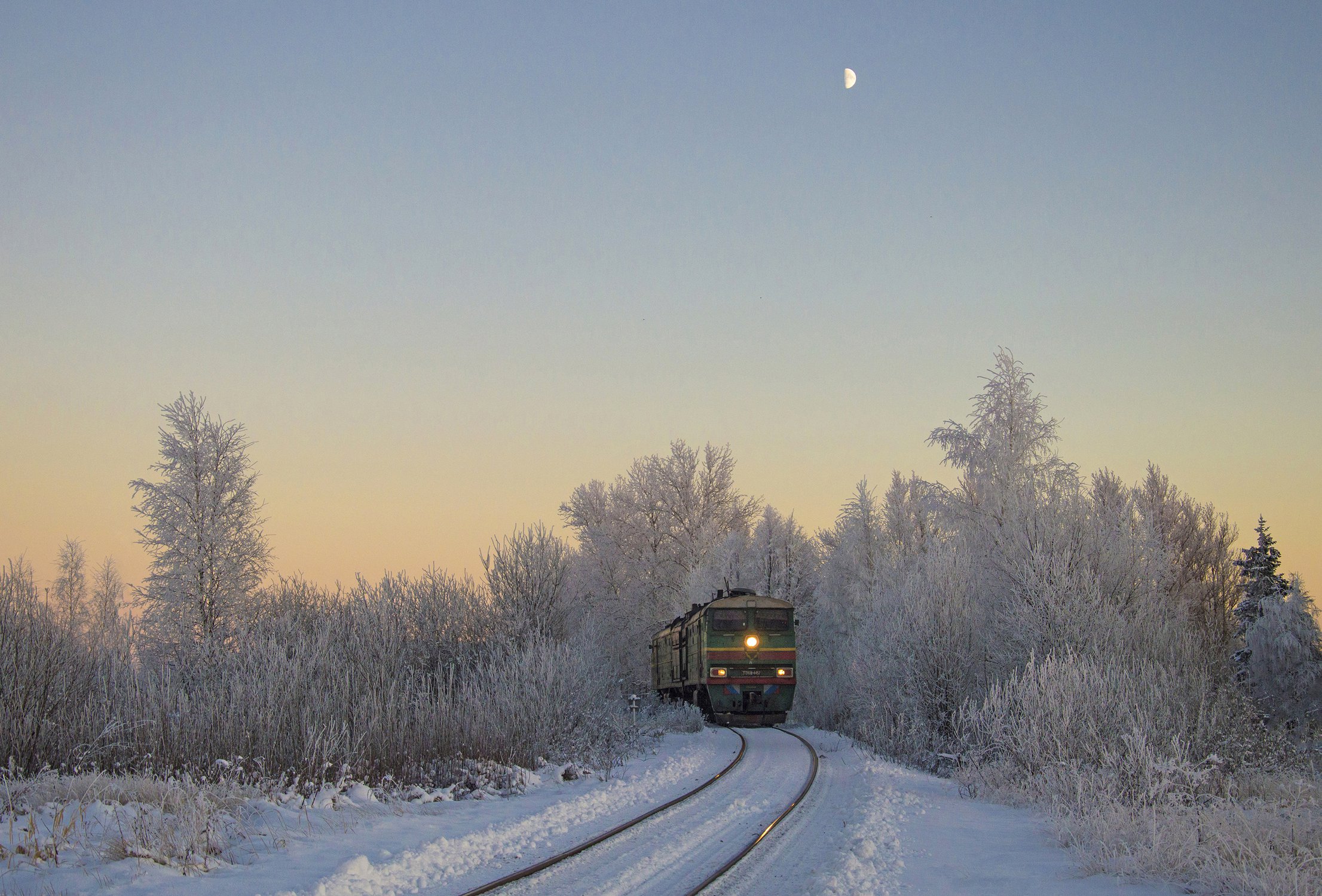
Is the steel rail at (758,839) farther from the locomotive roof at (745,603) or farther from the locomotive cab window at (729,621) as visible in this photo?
the locomotive roof at (745,603)

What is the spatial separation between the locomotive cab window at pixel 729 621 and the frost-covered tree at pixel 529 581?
15.7 ft

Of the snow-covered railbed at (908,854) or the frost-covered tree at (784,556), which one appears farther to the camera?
the frost-covered tree at (784,556)

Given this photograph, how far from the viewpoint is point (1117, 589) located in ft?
70.9

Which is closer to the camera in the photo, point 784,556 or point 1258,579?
point 1258,579

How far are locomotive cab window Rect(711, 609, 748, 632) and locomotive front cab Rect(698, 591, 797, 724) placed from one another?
2 centimetres

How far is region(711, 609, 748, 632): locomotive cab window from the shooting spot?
2450 centimetres

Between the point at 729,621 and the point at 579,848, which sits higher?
the point at 729,621

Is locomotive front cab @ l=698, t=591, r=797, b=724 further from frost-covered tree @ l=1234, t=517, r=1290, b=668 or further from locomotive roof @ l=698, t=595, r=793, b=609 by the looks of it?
frost-covered tree @ l=1234, t=517, r=1290, b=668

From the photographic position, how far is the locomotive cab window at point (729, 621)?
24.5 metres

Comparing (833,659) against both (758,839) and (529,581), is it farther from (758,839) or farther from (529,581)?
(758,839)

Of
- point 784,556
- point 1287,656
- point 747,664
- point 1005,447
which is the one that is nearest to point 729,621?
point 747,664

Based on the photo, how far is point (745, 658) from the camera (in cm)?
2416

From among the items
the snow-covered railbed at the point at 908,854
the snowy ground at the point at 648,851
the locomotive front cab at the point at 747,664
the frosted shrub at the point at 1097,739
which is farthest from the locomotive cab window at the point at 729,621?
the snow-covered railbed at the point at 908,854

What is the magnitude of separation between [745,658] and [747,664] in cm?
16
